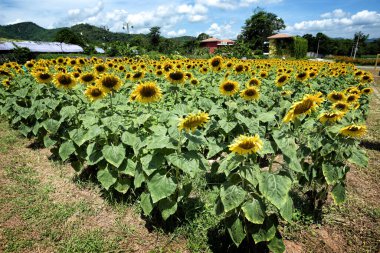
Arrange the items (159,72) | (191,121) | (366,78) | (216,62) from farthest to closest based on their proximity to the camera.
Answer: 1. (366,78)
2. (159,72)
3. (216,62)
4. (191,121)

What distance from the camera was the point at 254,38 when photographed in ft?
267

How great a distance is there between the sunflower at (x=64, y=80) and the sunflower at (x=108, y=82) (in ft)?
2.83

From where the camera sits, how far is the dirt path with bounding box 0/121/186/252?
121 inches

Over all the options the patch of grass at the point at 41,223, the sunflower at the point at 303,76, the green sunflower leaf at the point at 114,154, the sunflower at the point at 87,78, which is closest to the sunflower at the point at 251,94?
the green sunflower leaf at the point at 114,154

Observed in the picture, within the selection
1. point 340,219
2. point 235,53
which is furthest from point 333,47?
point 340,219

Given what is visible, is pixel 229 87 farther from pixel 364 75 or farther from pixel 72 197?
pixel 364 75

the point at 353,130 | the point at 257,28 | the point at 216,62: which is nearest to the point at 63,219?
the point at 353,130

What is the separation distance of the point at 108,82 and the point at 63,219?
188 centimetres

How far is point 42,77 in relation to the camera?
4625mm

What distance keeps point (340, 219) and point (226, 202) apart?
7.04 ft

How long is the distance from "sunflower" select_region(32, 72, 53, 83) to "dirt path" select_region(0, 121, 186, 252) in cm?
156

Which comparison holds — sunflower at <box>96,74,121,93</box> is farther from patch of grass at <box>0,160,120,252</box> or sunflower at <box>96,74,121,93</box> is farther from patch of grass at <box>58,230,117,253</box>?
patch of grass at <box>58,230,117,253</box>

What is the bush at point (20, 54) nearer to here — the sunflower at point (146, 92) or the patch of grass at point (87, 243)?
the sunflower at point (146, 92)

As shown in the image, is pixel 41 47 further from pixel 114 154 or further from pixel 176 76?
pixel 114 154
